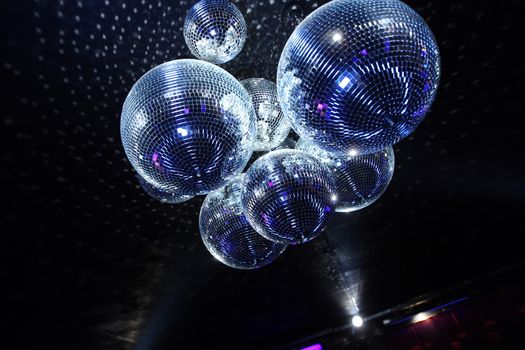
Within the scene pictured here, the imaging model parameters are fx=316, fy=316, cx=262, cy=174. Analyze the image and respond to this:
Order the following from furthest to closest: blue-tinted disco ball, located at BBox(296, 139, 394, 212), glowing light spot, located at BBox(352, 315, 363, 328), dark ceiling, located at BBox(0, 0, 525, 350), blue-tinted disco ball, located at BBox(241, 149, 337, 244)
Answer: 1. glowing light spot, located at BBox(352, 315, 363, 328)
2. dark ceiling, located at BBox(0, 0, 525, 350)
3. blue-tinted disco ball, located at BBox(296, 139, 394, 212)
4. blue-tinted disco ball, located at BBox(241, 149, 337, 244)

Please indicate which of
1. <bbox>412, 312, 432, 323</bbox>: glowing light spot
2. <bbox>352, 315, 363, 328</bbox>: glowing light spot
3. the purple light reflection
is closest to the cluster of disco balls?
<bbox>352, 315, 363, 328</bbox>: glowing light spot

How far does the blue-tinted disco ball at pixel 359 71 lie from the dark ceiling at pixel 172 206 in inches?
22.9

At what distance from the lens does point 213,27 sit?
924 millimetres

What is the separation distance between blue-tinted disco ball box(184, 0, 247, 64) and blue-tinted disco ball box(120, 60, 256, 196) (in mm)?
213

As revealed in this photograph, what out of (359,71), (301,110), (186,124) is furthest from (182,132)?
(359,71)

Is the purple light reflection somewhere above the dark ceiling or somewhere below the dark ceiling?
below

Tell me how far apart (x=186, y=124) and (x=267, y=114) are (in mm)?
386

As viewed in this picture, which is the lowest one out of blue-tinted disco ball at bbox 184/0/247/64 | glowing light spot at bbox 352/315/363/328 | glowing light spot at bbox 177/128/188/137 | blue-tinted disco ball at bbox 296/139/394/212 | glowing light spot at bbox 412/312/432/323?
glowing light spot at bbox 177/128/188/137

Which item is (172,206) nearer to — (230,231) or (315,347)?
(230,231)

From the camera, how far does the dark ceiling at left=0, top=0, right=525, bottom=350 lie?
46.3 inches

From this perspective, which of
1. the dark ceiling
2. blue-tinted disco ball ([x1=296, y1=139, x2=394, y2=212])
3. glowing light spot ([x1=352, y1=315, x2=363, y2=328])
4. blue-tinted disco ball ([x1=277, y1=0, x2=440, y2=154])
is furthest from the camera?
glowing light spot ([x1=352, y1=315, x2=363, y2=328])

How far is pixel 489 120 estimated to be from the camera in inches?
74.7

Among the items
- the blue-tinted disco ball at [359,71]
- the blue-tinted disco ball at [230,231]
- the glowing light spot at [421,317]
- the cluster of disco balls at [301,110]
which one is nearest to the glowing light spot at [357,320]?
the glowing light spot at [421,317]

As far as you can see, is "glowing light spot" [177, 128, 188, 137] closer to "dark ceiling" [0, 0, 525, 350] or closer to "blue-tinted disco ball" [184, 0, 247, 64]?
"blue-tinted disco ball" [184, 0, 247, 64]
